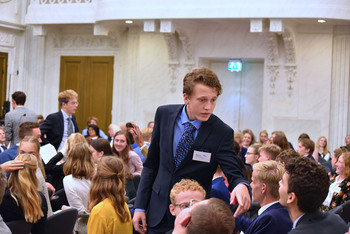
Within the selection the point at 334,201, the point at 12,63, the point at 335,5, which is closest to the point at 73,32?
the point at 12,63

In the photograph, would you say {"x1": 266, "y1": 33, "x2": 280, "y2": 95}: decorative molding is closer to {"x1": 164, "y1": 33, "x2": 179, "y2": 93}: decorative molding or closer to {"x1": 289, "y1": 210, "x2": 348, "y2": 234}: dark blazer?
{"x1": 164, "y1": 33, "x2": 179, "y2": 93}: decorative molding

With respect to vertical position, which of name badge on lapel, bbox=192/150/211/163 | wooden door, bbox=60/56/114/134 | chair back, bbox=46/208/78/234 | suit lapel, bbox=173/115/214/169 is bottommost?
chair back, bbox=46/208/78/234

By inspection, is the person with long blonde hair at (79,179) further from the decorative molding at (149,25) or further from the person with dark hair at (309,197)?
the decorative molding at (149,25)

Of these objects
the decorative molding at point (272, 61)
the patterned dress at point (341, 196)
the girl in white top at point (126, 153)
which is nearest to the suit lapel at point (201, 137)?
the patterned dress at point (341, 196)

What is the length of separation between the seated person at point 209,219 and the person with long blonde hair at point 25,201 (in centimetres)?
204

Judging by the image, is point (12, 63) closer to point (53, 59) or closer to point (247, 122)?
point (53, 59)

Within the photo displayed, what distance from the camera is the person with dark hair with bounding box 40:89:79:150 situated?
25.1 feet

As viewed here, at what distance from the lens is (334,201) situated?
5.50 metres

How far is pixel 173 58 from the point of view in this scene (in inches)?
501

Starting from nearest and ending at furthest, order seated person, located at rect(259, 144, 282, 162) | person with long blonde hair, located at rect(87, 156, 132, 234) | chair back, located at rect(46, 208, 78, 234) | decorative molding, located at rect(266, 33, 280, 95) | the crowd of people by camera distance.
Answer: the crowd of people < person with long blonde hair, located at rect(87, 156, 132, 234) < chair back, located at rect(46, 208, 78, 234) < seated person, located at rect(259, 144, 282, 162) < decorative molding, located at rect(266, 33, 280, 95)

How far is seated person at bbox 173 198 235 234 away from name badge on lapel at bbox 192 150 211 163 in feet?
2.84

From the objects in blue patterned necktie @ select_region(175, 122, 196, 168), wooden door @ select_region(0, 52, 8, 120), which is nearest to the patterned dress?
blue patterned necktie @ select_region(175, 122, 196, 168)

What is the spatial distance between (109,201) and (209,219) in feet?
5.87

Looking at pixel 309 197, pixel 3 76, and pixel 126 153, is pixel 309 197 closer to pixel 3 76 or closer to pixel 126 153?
pixel 126 153
